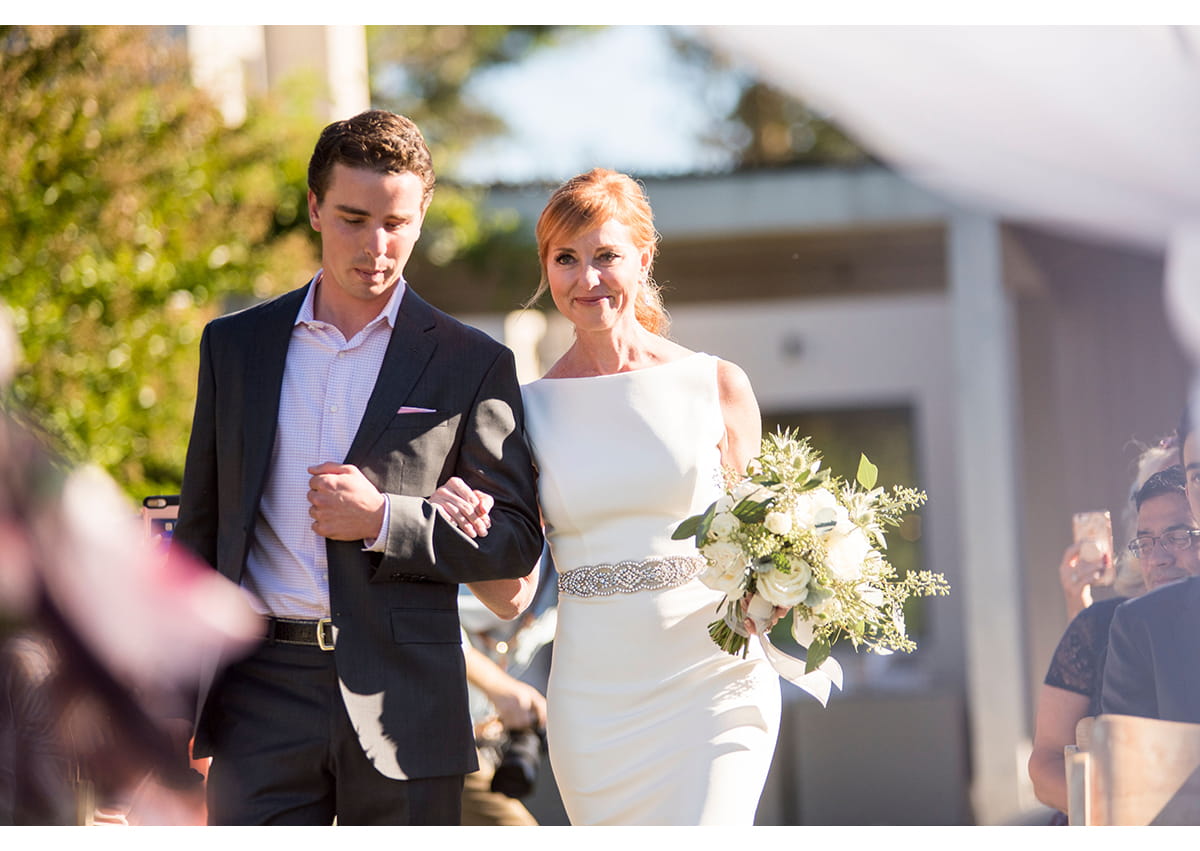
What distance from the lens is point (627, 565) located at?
313 cm

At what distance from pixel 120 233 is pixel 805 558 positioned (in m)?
4.84

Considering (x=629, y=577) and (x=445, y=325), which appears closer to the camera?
(x=445, y=325)

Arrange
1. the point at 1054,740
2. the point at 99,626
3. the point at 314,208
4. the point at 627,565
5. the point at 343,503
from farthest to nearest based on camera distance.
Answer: the point at 1054,740 → the point at 627,565 → the point at 314,208 → the point at 343,503 → the point at 99,626

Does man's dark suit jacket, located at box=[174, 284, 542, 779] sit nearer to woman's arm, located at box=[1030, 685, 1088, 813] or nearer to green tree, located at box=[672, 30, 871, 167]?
woman's arm, located at box=[1030, 685, 1088, 813]

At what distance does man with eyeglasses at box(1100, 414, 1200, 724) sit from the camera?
10.4 feet

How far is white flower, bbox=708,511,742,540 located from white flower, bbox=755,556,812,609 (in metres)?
0.11

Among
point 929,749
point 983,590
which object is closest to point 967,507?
point 983,590

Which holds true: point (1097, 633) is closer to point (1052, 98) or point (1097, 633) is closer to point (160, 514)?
point (1052, 98)

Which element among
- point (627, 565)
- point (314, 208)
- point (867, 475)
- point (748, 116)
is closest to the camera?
point (314, 208)

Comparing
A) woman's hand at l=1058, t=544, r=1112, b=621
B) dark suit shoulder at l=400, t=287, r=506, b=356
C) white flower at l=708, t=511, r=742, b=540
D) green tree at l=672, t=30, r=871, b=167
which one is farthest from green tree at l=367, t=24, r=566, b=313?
white flower at l=708, t=511, r=742, b=540

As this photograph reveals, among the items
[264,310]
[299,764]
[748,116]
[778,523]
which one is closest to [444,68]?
[748,116]

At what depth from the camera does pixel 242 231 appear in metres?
7.60

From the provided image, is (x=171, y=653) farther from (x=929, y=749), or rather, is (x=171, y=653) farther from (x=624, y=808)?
(x=929, y=749)
